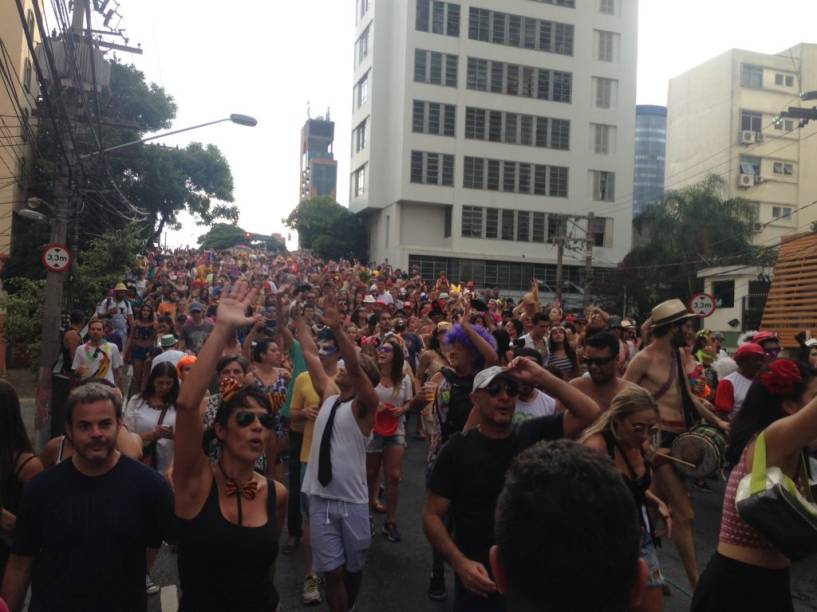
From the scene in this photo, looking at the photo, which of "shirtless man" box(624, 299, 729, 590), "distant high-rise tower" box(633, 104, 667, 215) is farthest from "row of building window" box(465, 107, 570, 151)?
"distant high-rise tower" box(633, 104, 667, 215)

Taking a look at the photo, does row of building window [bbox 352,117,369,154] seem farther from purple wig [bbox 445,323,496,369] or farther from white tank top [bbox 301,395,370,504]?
white tank top [bbox 301,395,370,504]

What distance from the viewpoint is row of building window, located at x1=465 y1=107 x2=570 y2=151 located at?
44.5 metres

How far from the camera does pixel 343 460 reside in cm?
455

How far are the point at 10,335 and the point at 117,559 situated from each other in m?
15.5

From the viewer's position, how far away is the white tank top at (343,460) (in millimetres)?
4516

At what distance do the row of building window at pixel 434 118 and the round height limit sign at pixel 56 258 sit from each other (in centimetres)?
3308

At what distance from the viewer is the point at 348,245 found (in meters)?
51.2

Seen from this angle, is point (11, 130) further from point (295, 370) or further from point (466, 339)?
point (466, 339)

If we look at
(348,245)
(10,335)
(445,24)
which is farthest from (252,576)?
(348,245)

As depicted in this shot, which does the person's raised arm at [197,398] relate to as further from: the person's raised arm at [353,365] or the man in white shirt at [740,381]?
the man in white shirt at [740,381]

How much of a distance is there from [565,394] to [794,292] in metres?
11.8

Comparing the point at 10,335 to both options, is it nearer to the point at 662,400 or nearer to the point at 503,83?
the point at 662,400

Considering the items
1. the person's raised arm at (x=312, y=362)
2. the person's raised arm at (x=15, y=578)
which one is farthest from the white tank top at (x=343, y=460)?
the person's raised arm at (x=15, y=578)

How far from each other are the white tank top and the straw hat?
245cm
